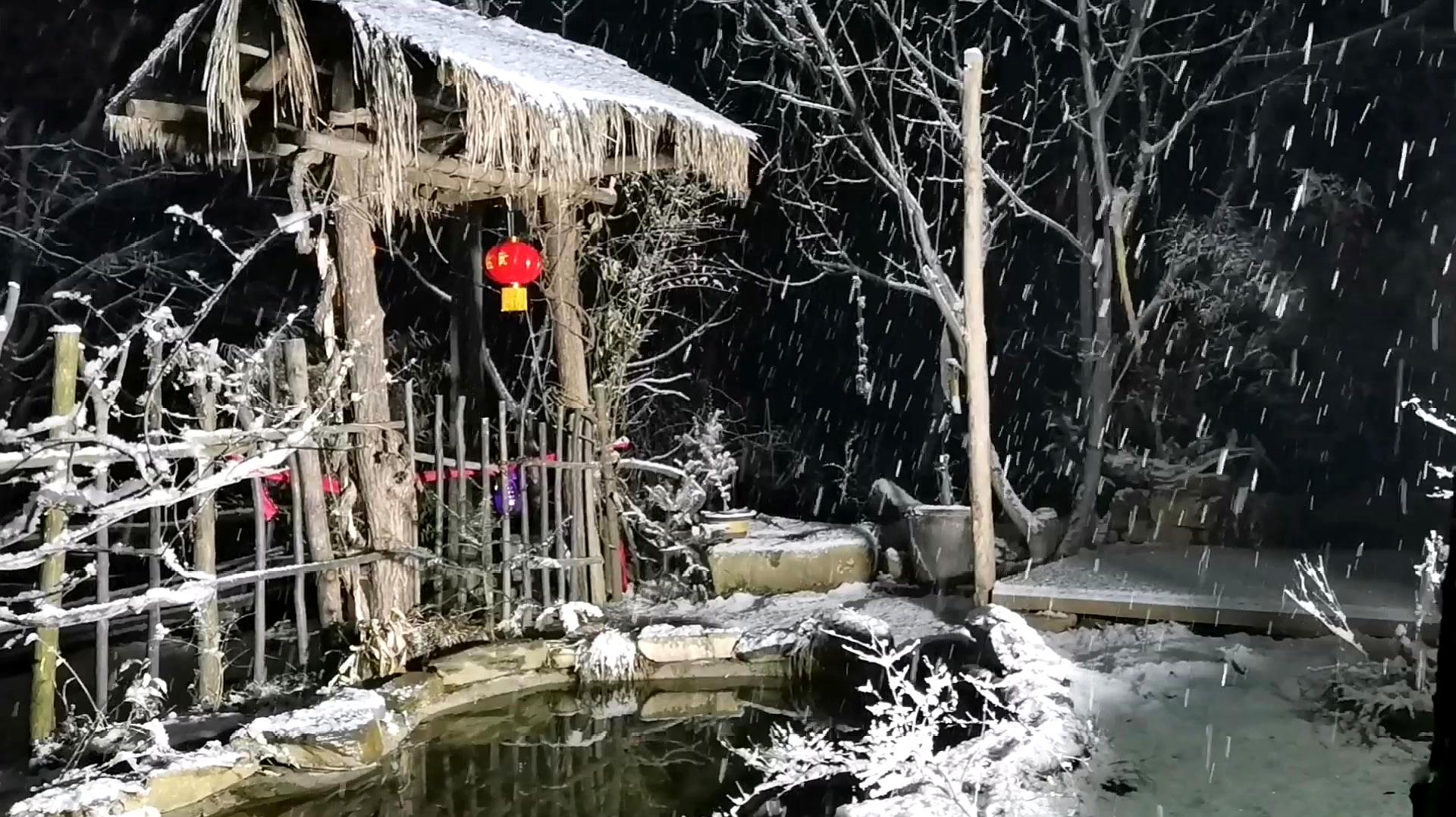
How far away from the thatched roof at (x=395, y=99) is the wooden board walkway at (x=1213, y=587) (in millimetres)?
4316

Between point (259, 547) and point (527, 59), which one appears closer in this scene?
point (259, 547)

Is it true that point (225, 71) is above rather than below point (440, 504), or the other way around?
above

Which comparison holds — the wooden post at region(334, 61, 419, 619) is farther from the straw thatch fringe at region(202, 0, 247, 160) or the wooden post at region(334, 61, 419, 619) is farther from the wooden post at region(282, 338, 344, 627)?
the straw thatch fringe at region(202, 0, 247, 160)

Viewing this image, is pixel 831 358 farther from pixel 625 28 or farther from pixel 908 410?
pixel 625 28

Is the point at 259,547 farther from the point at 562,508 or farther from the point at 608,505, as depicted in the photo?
the point at 608,505

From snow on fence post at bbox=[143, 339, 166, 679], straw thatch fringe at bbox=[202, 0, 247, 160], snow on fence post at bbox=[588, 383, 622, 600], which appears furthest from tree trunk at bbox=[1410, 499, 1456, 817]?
snow on fence post at bbox=[588, 383, 622, 600]

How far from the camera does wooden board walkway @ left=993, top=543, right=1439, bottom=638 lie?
626 cm

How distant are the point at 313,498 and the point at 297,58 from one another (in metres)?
2.45

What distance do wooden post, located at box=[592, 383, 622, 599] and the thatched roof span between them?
1.69 meters

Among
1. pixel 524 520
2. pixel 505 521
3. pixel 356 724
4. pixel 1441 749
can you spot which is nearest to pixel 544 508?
pixel 524 520

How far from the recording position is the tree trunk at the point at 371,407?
601 centimetres

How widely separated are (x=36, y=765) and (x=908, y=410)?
10.0 m

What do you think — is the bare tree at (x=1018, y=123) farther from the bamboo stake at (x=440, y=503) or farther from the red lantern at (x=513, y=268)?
the bamboo stake at (x=440, y=503)

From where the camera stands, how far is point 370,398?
6.07 m
